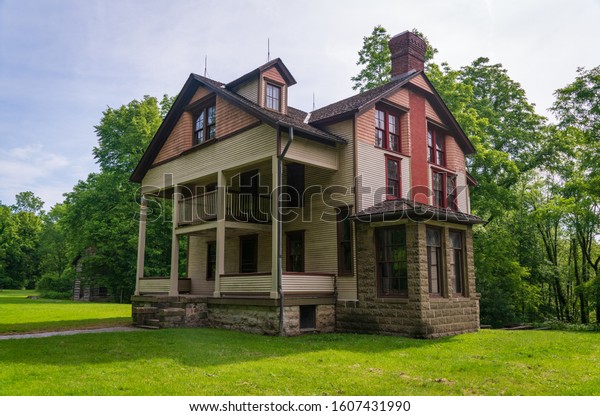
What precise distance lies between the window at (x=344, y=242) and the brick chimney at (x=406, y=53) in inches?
312

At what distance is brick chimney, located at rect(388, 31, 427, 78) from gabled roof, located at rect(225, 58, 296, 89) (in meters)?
5.01

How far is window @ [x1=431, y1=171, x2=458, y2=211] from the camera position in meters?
19.4

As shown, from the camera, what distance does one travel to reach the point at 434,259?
15031 millimetres

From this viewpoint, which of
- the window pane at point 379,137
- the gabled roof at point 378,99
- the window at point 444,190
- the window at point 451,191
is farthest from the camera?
the window at point 451,191

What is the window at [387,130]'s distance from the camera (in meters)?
17.2

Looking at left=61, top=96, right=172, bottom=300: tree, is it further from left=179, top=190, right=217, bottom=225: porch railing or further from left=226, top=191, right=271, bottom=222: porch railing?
left=226, top=191, right=271, bottom=222: porch railing

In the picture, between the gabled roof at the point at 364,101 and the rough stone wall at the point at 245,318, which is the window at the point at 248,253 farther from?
the gabled roof at the point at 364,101

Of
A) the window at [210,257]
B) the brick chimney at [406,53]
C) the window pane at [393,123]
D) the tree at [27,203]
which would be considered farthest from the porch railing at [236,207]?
the tree at [27,203]

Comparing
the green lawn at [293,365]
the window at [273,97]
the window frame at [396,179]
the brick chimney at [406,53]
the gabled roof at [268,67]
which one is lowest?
the green lawn at [293,365]

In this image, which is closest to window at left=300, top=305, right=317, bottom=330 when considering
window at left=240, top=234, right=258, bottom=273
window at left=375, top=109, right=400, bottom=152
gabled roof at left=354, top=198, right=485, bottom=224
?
gabled roof at left=354, top=198, right=485, bottom=224

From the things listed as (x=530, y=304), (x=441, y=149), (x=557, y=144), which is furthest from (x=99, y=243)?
(x=557, y=144)

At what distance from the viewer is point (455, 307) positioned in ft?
49.5

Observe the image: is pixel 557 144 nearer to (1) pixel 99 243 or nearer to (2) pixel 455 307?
(2) pixel 455 307

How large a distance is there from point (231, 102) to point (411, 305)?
9216mm
